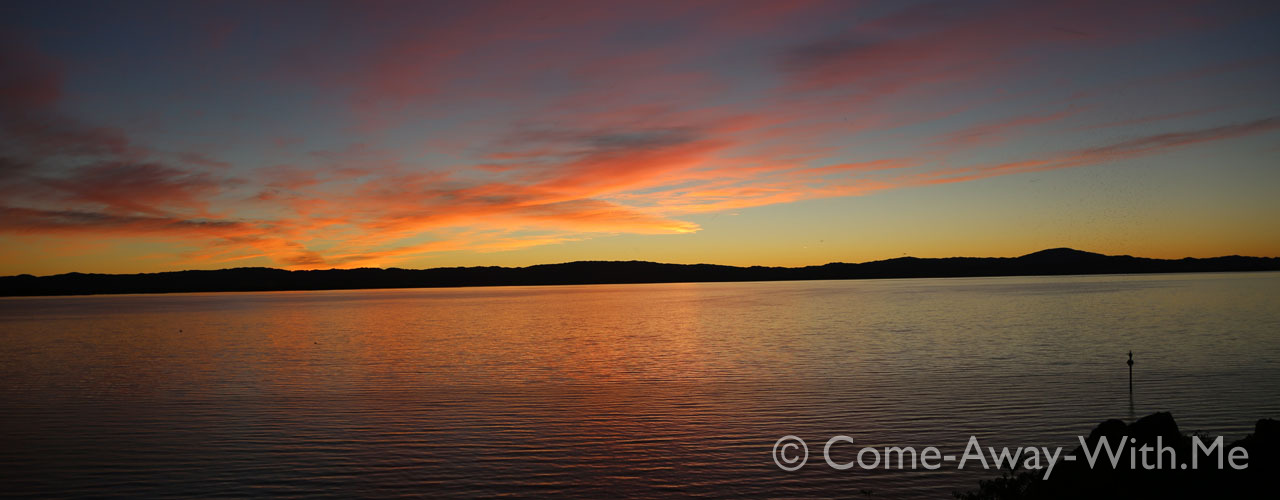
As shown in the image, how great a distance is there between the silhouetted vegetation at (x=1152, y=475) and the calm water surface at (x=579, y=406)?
306cm

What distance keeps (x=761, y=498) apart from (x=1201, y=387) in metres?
22.8

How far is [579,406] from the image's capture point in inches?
1078

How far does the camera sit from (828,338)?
174 feet

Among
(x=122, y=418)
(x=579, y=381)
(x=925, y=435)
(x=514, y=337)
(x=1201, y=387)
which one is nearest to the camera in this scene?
(x=925, y=435)

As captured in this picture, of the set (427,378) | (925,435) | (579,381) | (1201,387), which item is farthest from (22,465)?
(1201,387)

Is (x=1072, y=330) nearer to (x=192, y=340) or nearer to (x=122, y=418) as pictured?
(x=122, y=418)
